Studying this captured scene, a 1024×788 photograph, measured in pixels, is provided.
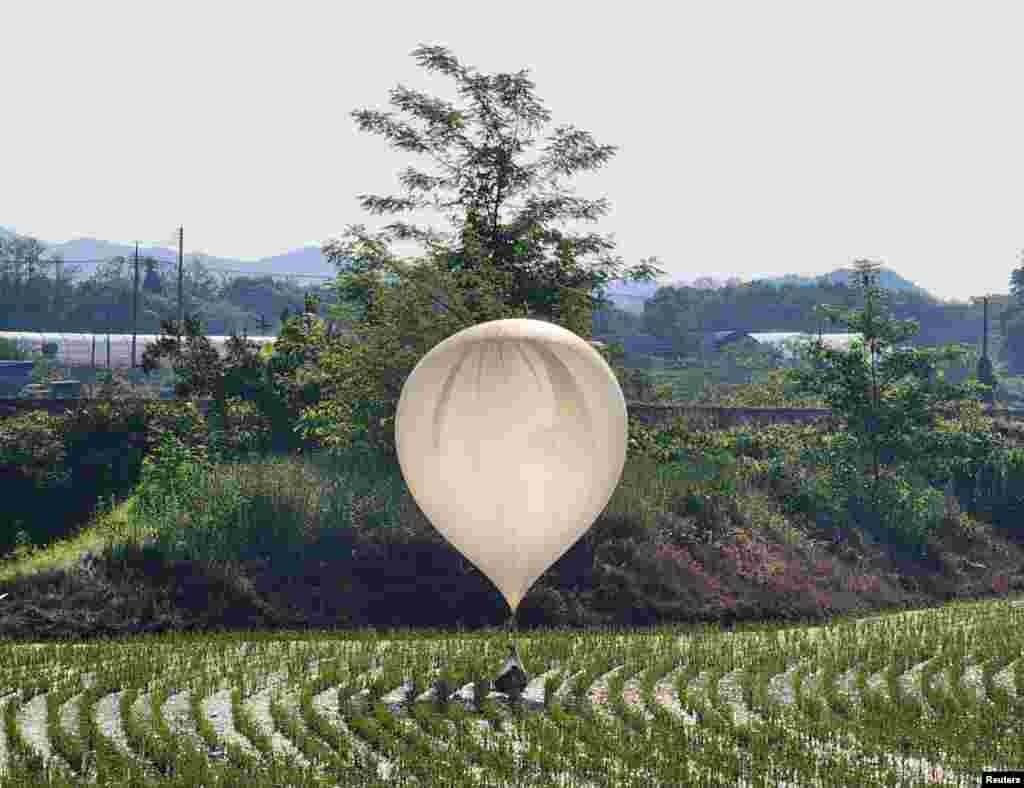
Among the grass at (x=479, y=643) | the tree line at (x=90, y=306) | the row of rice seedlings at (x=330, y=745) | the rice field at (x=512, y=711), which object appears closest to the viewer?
the row of rice seedlings at (x=330, y=745)

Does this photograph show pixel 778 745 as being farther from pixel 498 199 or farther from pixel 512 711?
pixel 498 199

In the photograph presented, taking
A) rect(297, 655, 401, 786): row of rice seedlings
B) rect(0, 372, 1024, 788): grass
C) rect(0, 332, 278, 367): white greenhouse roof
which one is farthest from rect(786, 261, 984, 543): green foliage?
rect(0, 332, 278, 367): white greenhouse roof

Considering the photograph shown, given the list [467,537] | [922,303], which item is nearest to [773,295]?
[922,303]

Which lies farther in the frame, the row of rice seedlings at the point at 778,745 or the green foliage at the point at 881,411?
the green foliage at the point at 881,411

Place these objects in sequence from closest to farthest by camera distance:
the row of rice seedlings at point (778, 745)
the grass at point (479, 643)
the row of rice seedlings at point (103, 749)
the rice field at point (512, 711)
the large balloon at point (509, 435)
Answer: the row of rice seedlings at point (103, 749)
the rice field at point (512, 711)
the row of rice seedlings at point (778, 745)
the grass at point (479, 643)
the large balloon at point (509, 435)

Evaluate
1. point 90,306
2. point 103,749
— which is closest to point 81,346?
point 90,306

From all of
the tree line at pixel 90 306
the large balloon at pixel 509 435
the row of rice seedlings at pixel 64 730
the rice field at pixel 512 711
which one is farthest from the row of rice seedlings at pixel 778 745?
the tree line at pixel 90 306

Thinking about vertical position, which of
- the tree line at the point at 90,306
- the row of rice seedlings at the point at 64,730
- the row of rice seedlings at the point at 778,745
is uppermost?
the tree line at the point at 90,306

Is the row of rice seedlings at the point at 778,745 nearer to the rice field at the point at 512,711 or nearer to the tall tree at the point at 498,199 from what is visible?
the rice field at the point at 512,711
